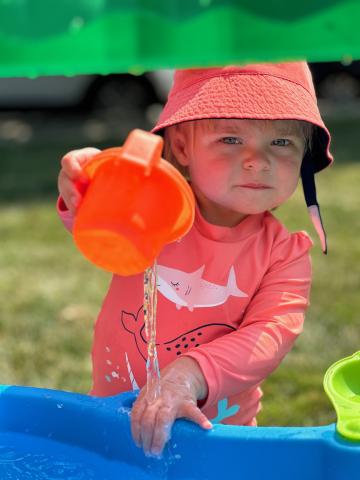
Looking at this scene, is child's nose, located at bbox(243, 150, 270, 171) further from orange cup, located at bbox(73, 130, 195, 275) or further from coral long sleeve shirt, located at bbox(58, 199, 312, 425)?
orange cup, located at bbox(73, 130, 195, 275)

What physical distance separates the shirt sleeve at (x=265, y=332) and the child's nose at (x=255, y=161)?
235 millimetres

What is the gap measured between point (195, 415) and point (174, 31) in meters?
0.72

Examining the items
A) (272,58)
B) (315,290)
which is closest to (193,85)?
(272,58)

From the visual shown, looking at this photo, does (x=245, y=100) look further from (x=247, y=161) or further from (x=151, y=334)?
(x=151, y=334)

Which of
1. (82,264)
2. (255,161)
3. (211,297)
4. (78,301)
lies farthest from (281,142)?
(82,264)

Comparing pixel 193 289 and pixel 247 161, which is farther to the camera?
pixel 193 289

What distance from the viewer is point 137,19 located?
2.80ft

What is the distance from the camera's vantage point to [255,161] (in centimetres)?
156

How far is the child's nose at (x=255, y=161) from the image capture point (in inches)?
61.6

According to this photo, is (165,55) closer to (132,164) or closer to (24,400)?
(132,164)

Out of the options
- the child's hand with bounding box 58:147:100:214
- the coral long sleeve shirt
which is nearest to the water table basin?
the coral long sleeve shirt

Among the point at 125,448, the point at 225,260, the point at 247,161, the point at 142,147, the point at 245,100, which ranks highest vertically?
the point at 142,147

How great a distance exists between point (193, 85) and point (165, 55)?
2.54 feet

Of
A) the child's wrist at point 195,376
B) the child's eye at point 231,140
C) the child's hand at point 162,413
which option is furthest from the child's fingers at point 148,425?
the child's eye at point 231,140
